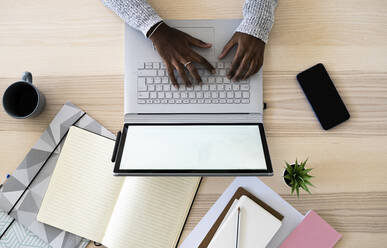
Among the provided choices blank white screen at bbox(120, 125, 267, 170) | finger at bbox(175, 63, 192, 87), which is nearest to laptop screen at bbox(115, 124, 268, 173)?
blank white screen at bbox(120, 125, 267, 170)

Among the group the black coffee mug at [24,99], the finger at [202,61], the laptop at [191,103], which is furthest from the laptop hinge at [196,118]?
the black coffee mug at [24,99]

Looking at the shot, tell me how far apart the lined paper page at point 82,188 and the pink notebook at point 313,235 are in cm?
45

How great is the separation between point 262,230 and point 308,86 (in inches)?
14.9

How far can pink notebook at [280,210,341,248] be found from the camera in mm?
672

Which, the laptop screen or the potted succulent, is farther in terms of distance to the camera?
the potted succulent

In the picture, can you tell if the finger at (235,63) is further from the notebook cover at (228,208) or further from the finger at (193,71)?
the notebook cover at (228,208)

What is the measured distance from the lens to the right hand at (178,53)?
66 centimetres

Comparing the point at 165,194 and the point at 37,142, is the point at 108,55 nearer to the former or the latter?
the point at 37,142

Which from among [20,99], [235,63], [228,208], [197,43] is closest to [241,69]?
[235,63]

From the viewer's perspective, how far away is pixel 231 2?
2.42 feet

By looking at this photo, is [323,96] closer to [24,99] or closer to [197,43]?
[197,43]

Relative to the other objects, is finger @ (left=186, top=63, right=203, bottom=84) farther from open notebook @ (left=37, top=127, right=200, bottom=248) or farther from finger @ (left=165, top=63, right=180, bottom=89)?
open notebook @ (left=37, top=127, right=200, bottom=248)

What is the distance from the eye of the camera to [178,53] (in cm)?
66

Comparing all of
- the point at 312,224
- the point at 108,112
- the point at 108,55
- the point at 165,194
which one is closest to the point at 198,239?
the point at 165,194
